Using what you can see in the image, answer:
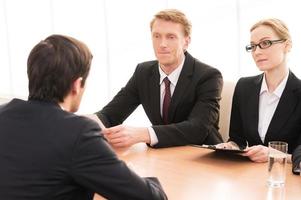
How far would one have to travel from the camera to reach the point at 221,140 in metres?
2.58

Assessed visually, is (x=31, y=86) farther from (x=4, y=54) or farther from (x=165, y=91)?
(x=4, y=54)

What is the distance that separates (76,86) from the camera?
128 cm

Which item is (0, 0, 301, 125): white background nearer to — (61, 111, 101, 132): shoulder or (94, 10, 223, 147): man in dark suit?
(94, 10, 223, 147): man in dark suit

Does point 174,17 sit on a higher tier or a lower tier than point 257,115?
higher

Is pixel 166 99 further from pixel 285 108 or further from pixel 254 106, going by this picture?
pixel 285 108

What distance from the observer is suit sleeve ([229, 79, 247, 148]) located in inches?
95.6

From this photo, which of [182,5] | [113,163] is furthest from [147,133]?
[182,5]

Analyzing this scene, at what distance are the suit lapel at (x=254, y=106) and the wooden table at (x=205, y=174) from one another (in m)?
0.37

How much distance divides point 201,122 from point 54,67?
1.26 meters

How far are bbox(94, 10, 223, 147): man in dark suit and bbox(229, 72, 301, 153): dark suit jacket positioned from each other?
128mm

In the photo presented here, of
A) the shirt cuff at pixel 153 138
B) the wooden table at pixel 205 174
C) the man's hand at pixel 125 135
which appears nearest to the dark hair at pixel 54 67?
the wooden table at pixel 205 174

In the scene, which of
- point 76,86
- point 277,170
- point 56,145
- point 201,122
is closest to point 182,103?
point 201,122

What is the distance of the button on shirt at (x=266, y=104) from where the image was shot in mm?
2256

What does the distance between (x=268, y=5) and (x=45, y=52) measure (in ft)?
7.02
